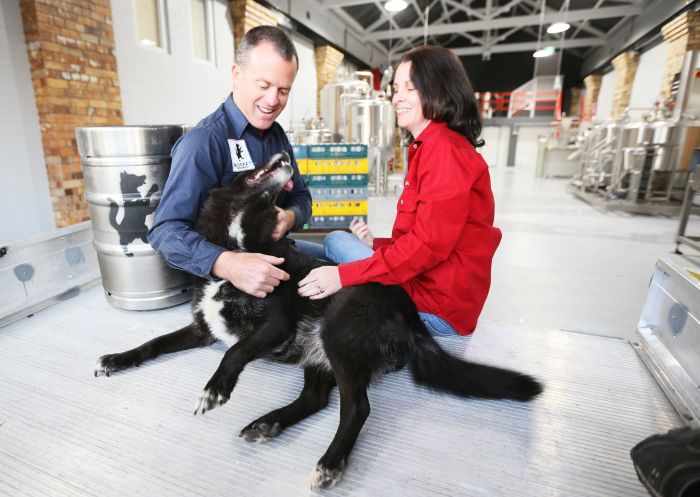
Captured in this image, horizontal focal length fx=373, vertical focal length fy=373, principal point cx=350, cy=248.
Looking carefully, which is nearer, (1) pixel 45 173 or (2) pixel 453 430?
(2) pixel 453 430

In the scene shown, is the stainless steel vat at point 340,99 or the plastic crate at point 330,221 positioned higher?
the stainless steel vat at point 340,99

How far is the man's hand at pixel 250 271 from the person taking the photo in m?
1.17

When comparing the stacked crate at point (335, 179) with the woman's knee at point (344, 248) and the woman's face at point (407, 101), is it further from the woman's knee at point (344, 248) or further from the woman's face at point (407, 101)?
the woman's face at point (407, 101)

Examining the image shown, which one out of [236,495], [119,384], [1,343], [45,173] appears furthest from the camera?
[45,173]

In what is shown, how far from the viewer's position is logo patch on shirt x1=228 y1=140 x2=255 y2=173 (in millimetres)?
1495

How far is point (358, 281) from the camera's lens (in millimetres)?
1180

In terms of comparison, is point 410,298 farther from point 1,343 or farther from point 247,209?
point 1,343

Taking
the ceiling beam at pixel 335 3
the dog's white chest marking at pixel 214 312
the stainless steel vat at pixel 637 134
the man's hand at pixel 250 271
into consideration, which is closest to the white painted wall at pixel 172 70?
the ceiling beam at pixel 335 3

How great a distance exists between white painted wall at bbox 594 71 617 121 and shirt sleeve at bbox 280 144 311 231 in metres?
12.5

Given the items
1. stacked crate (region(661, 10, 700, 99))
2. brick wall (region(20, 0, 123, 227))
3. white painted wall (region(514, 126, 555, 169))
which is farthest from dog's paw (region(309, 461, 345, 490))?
white painted wall (region(514, 126, 555, 169))

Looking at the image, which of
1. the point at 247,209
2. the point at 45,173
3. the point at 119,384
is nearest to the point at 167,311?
the point at 119,384

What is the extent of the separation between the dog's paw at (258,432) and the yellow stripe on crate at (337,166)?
2.85 m

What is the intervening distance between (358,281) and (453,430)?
0.52 meters

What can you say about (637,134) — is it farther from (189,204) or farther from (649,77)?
(189,204)
